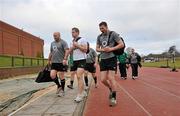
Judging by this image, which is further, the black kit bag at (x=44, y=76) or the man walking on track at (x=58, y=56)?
the black kit bag at (x=44, y=76)

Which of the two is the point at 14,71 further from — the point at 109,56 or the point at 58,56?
the point at 109,56

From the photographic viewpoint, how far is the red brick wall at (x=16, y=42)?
56375mm

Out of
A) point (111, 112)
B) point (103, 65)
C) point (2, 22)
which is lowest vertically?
point (111, 112)

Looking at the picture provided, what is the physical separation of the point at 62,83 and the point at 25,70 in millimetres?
25414

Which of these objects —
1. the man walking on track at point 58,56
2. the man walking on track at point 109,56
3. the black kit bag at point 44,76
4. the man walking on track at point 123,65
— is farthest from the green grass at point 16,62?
the man walking on track at point 109,56

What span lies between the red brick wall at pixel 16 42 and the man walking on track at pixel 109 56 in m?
44.9

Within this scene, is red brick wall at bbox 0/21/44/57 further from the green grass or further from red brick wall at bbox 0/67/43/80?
red brick wall at bbox 0/67/43/80

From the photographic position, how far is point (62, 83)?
1336 cm

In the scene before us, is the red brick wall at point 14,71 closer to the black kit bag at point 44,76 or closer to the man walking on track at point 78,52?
the black kit bag at point 44,76

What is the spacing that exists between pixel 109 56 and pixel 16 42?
54322 millimetres

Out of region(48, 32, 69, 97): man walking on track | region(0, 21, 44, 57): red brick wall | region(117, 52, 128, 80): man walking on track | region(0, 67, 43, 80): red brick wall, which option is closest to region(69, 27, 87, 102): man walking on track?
region(48, 32, 69, 97): man walking on track

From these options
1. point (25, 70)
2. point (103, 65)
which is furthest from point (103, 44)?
point (25, 70)

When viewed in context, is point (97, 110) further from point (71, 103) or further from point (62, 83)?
point (62, 83)

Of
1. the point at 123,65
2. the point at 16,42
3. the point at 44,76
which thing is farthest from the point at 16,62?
the point at 16,42
